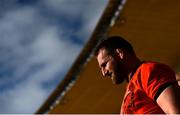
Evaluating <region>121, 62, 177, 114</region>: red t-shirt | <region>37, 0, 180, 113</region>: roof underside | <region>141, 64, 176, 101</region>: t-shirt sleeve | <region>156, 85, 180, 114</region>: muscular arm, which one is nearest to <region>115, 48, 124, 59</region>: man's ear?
<region>121, 62, 177, 114</region>: red t-shirt

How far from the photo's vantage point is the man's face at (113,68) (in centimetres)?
258

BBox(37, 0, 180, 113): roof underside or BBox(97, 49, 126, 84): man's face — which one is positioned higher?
BBox(97, 49, 126, 84): man's face

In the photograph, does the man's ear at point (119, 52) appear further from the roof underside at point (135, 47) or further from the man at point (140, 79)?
the roof underside at point (135, 47)

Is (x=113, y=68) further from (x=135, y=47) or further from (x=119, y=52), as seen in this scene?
(x=135, y=47)

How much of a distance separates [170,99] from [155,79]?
0.50 feet

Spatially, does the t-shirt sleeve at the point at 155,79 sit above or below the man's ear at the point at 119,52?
above

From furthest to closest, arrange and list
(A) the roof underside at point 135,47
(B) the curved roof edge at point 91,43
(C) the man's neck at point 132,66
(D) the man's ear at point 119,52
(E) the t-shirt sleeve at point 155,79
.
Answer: (A) the roof underside at point 135,47
(B) the curved roof edge at point 91,43
(D) the man's ear at point 119,52
(C) the man's neck at point 132,66
(E) the t-shirt sleeve at point 155,79

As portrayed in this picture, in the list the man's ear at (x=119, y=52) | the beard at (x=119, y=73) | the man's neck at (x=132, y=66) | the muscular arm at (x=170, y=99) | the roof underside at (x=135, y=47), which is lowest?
the roof underside at (x=135, y=47)

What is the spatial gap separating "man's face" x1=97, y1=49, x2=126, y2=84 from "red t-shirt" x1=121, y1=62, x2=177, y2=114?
14 centimetres

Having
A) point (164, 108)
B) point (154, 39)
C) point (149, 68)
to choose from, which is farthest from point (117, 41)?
point (154, 39)

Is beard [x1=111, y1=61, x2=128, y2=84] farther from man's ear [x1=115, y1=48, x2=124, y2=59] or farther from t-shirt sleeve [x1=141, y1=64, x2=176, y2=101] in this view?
t-shirt sleeve [x1=141, y1=64, x2=176, y2=101]

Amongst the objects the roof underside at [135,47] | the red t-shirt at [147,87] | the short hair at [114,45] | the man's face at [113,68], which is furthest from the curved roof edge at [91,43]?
the red t-shirt at [147,87]

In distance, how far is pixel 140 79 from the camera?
234 cm

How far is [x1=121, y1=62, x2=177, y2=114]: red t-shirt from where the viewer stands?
2.21 metres
